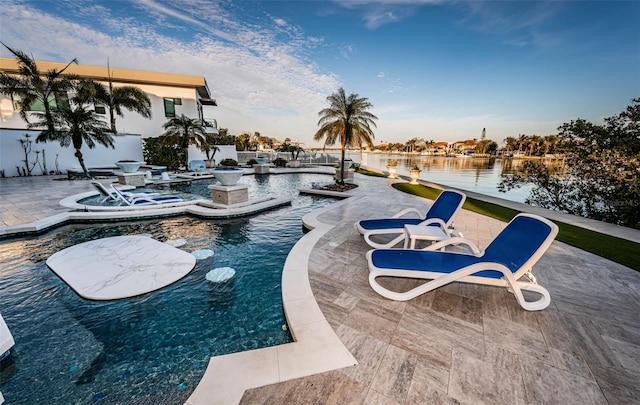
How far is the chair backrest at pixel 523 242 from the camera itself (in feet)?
10.2

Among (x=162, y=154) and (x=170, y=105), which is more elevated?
(x=170, y=105)

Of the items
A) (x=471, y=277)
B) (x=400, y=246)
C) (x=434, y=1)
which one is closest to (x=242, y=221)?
(x=400, y=246)

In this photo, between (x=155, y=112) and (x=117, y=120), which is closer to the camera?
(x=117, y=120)

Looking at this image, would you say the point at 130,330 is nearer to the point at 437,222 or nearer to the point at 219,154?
the point at 437,222

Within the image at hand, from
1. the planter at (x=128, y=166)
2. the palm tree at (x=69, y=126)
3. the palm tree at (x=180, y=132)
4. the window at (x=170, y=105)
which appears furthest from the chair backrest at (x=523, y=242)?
the window at (x=170, y=105)

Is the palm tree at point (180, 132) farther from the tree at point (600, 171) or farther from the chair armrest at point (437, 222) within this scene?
the tree at point (600, 171)

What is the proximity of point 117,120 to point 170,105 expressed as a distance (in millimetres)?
4946

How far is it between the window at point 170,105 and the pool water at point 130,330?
2375cm

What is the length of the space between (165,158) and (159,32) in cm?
925

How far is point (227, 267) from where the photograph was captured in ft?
15.0

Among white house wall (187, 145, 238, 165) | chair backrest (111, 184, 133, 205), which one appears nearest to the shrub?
white house wall (187, 145, 238, 165)

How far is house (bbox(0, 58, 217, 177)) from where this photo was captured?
15133 mm

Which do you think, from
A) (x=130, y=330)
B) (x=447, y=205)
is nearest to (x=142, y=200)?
(x=130, y=330)

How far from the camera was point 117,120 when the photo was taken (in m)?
23.0
